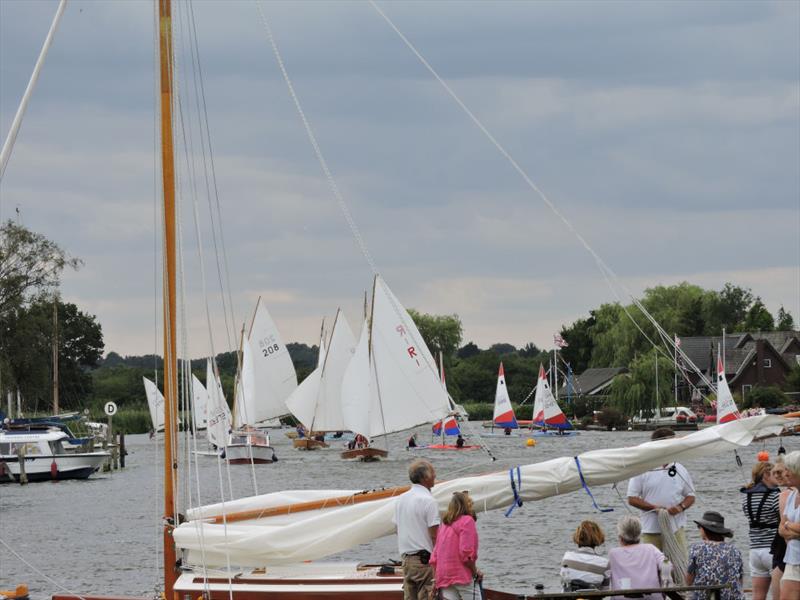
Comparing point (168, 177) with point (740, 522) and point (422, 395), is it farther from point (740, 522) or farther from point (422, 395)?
point (422, 395)

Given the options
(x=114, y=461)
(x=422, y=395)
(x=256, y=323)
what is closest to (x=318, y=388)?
(x=256, y=323)

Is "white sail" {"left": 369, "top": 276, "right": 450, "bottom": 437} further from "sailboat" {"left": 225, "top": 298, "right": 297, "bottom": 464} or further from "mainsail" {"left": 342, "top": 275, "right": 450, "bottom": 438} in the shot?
"sailboat" {"left": 225, "top": 298, "right": 297, "bottom": 464}

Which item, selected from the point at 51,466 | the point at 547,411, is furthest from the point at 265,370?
the point at 547,411

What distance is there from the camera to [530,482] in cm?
1227

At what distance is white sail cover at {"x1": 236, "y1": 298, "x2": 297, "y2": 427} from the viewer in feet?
272

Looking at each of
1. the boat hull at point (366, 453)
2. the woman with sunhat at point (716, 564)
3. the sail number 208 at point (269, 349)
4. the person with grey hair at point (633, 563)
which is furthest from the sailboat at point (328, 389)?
the person with grey hair at point (633, 563)

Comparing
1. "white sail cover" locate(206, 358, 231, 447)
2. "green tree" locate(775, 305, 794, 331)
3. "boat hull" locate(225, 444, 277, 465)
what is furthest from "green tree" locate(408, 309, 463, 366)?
"white sail cover" locate(206, 358, 231, 447)

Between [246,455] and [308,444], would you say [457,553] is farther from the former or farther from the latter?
[308,444]

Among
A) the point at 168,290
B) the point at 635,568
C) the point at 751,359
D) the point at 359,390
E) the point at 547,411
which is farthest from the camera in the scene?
the point at 751,359

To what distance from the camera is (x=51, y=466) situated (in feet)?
202

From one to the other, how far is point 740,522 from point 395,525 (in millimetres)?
24603

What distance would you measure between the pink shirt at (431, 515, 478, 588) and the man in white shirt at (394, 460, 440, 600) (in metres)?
0.42

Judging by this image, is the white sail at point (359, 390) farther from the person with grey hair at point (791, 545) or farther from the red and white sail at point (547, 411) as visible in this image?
the person with grey hair at point (791, 545)

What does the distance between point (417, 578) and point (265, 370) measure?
72812 millimetres
